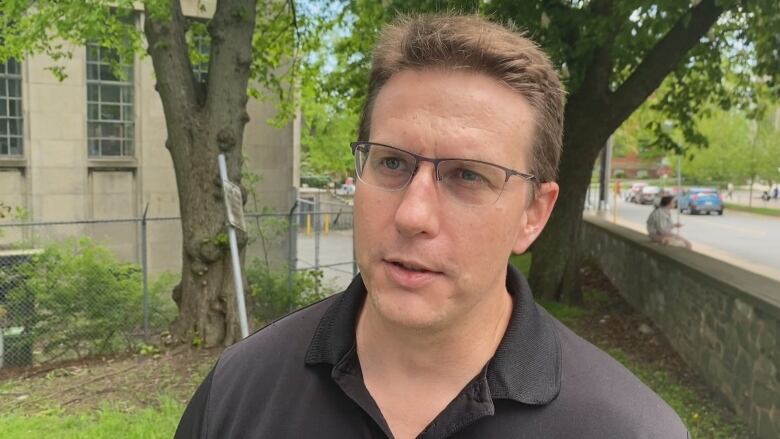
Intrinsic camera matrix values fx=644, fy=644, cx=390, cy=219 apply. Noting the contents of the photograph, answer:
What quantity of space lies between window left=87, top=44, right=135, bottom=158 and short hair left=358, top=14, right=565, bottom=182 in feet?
53.3

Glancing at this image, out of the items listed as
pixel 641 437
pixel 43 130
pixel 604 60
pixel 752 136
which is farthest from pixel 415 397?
pixel 752 136

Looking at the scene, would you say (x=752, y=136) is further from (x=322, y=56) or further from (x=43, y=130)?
(x=43, y=130)

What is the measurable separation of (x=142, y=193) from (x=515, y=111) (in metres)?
16.6

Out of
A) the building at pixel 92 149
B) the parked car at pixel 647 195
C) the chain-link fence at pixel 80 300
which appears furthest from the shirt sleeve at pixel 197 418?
the parked car at pixel 647 195

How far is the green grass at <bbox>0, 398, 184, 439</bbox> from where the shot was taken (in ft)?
16.4

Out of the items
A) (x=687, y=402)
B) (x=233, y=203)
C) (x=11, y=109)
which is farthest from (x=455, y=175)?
(x=11, y=109)

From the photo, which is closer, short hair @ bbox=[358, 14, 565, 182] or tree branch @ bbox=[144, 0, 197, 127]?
short hair @ bbox=[358, 14, 565, 182]

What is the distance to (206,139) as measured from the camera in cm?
748

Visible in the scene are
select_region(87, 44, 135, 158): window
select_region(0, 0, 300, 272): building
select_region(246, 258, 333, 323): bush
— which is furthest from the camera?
select_region(87, 44, 135, 158): window

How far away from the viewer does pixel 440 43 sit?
138cm

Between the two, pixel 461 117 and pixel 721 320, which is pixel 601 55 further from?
pixel 461 117

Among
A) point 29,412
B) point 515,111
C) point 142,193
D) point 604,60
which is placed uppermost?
point 604,60

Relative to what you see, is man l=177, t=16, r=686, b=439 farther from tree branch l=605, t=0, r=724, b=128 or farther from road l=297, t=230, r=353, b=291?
road l=297, t=230, r=353, b=291

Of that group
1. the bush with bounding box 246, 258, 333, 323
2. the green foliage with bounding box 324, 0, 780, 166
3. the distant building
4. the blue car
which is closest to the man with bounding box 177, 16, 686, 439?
the green foliage with bounding box 324, 0, 780, 166
